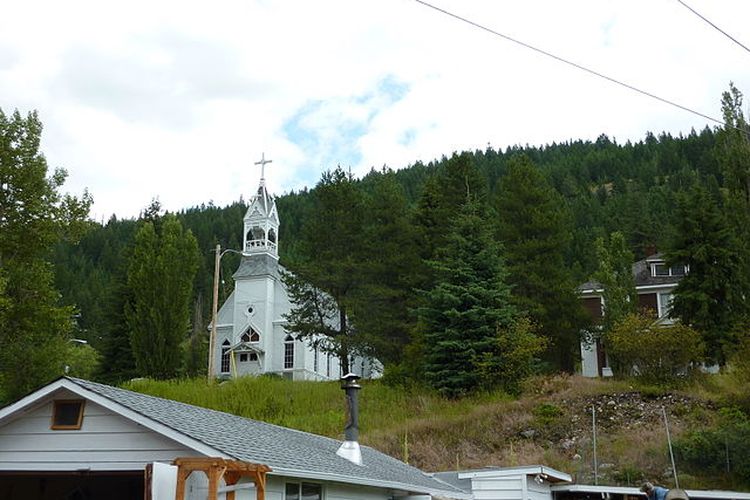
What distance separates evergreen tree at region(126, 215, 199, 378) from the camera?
39.7 m

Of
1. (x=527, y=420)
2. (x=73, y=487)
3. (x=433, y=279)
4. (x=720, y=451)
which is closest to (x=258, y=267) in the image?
(x=433, y=279)

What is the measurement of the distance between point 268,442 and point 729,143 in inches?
1023

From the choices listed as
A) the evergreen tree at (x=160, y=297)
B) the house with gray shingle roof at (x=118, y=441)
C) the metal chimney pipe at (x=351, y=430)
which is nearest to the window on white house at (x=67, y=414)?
the house with gray shingle roof at (x=118, y=441)

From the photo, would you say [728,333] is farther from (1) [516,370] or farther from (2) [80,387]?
(2) [80,387]

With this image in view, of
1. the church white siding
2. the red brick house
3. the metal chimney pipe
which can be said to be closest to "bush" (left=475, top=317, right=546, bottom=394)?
the red brick house

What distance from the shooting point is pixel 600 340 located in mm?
39094

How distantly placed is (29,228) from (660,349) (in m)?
21.8

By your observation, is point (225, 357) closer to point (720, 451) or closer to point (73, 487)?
point (720, 451)

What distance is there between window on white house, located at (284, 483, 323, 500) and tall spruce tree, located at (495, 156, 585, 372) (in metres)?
22.5

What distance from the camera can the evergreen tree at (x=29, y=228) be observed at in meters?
22.6

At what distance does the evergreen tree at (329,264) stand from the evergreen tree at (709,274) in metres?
14.2

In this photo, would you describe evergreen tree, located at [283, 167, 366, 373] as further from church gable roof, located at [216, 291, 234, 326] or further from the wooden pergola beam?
the wooden pergola beam

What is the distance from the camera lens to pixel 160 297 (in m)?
40.4

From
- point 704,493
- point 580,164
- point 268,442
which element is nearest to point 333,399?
point 704,493
